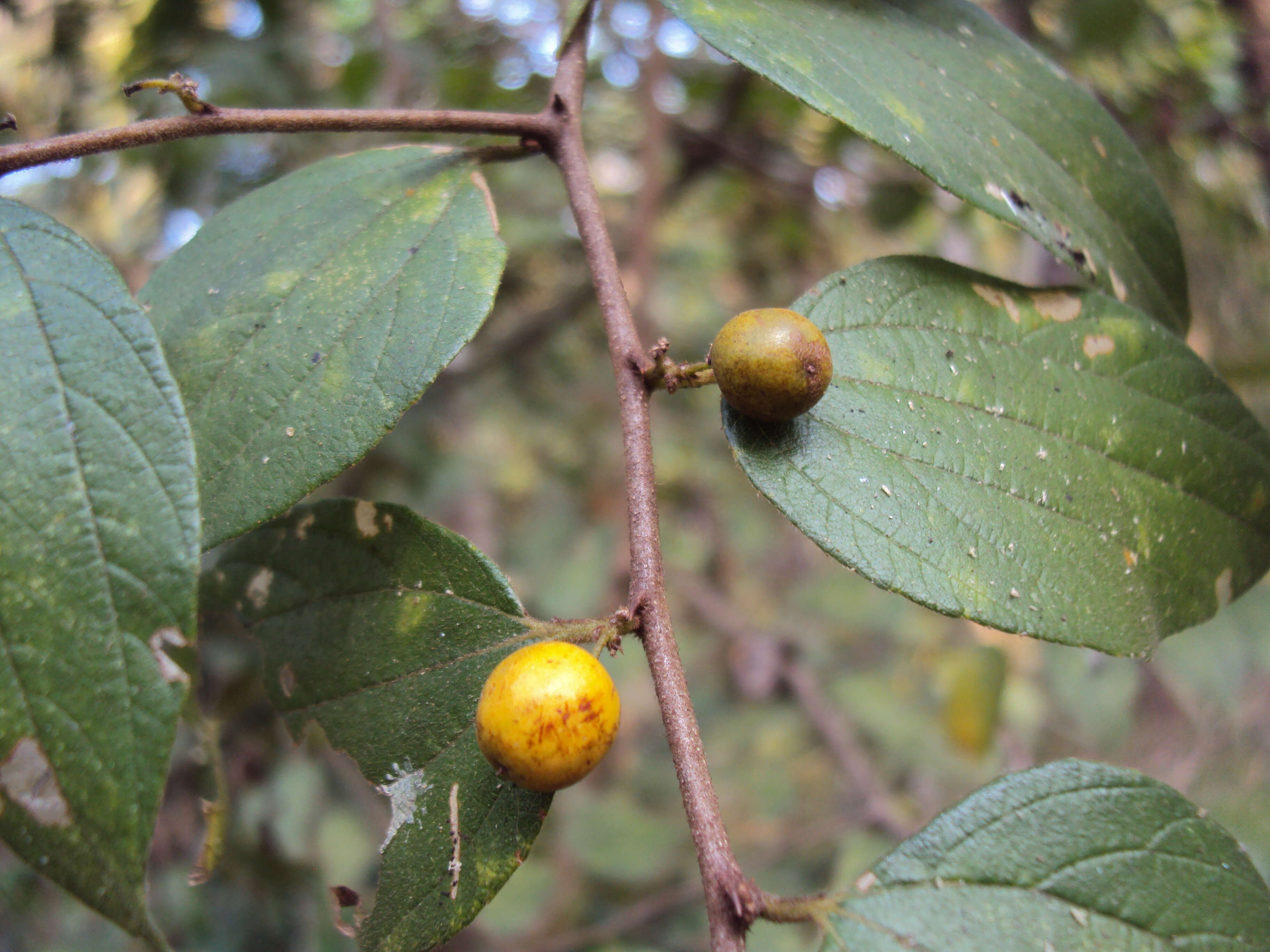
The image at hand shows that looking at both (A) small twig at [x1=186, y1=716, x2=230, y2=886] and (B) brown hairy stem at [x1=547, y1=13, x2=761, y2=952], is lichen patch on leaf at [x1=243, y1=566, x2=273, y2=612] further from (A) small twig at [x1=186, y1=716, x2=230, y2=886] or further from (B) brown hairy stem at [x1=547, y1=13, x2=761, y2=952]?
(B) brown hairy stem at [x1=547, y1=13, x2=761, y2=952]

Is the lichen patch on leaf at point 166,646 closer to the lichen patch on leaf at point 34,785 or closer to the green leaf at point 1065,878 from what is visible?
the lichen patch on leaf at point 34,785

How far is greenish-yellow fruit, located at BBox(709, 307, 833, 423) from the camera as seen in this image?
2.21ft

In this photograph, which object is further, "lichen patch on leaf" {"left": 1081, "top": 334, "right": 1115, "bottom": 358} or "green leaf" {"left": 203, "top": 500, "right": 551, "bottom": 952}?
"lichen patch on leaf" {"left": 1081, "top": 334, "right": 1115, "bottom": 358}

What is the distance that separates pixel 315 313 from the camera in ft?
2.55

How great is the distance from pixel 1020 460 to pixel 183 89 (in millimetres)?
778

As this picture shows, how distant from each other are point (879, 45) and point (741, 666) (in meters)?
1.65

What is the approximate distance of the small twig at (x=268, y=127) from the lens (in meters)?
0.69

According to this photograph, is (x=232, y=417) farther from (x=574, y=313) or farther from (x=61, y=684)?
(x=574, y=313)

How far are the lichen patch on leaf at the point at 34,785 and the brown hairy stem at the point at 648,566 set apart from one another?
14.8 inches

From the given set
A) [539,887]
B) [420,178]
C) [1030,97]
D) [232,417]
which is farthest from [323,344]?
[539,887]

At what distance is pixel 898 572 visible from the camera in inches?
26.8

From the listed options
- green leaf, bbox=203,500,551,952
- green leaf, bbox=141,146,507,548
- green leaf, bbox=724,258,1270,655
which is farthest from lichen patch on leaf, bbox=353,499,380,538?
green leaf, bbox=724,258,1270,655

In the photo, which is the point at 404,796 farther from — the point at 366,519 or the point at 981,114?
the point at 981,114

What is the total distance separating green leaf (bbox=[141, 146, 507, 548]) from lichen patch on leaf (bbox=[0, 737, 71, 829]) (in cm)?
20
